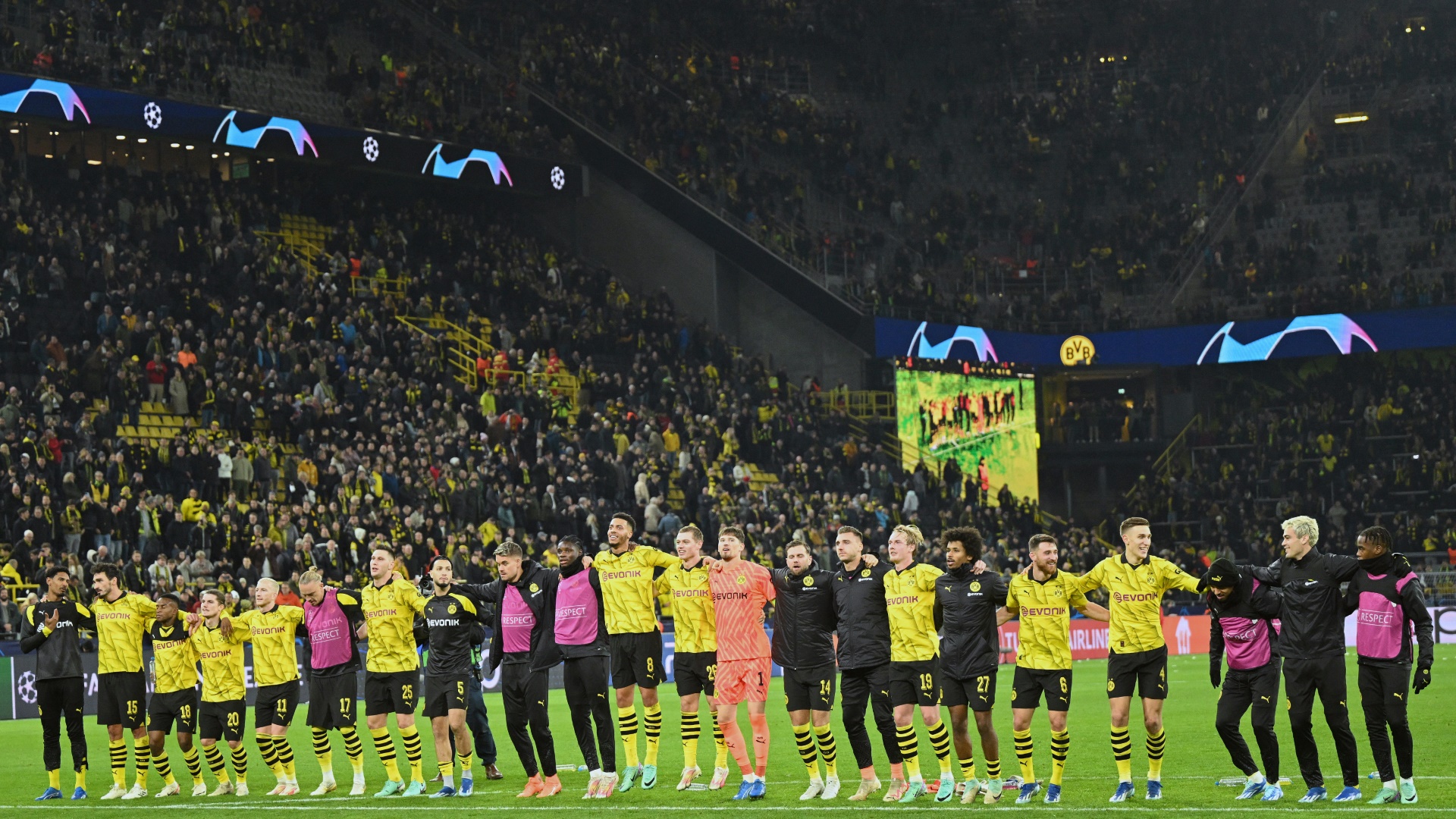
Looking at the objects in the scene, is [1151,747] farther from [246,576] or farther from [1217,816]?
[246,576]

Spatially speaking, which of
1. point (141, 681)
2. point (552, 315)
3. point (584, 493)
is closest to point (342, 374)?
point (584, 493)

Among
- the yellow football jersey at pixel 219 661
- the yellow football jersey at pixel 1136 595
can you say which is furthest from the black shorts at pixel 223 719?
the yellow football jersey at pixel 1136 595

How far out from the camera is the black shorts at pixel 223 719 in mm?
17906

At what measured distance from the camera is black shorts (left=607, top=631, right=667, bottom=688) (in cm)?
1625

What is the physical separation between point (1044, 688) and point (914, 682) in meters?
1.09

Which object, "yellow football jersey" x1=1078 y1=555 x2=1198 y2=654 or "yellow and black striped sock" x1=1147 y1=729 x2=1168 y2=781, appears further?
"yellow football jersey" x1=1078 y1=555 x2=1198 y2=654

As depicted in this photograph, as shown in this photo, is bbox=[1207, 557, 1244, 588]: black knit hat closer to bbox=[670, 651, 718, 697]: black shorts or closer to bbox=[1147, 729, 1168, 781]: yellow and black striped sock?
bbox=[1147, 729, 1168, 781]: yellow and black striped sock

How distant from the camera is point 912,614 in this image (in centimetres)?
1495

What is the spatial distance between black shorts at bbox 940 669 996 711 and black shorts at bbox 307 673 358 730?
599cm

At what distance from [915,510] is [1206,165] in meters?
19.9

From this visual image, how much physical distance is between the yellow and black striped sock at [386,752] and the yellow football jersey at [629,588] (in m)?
2.49

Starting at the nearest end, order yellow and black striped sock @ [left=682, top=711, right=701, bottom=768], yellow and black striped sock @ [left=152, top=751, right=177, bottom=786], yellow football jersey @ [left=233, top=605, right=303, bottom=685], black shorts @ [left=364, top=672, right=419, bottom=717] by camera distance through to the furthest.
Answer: yellow and black striped sock @ [left=682, top=711, right=701, bottom=768] → black shorts @ [left=364, top=672, right=419, bottom=717] → yellow football jersey @ [left=233, top=605, right=303, bottom=685] → yellow and black striped sock @ [left=152, top=751, right=177, bottom=786]

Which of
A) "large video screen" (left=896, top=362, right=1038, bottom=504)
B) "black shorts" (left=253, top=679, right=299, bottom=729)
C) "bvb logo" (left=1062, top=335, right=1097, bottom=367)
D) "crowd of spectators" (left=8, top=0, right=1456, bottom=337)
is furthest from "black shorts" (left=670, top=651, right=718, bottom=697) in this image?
"bvb logo" (left=1062, top=335, right=1097, bottom=367)

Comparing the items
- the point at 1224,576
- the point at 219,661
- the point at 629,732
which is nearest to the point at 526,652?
the point at 629,732
